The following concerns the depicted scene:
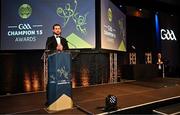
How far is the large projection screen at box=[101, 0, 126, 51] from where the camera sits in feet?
20.5

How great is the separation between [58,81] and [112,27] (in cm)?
407

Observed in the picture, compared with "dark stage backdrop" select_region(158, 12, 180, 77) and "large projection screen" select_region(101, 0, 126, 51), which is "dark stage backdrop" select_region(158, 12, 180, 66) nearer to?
"dark stage backdrop" select_region(158, 12, 180, 77)

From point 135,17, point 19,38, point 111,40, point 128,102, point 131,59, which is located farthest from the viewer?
point 135,17

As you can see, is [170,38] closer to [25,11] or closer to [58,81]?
[25,11]

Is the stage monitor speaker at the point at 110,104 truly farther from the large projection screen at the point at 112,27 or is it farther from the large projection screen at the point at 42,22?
the large projection screen at the point at 112,27

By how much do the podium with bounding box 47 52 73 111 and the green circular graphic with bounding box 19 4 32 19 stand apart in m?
2.76

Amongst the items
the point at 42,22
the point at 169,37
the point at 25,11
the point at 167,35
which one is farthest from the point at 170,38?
the point at 25,11

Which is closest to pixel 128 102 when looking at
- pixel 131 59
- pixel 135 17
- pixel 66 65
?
pixel 66 65

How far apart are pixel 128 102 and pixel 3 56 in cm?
357

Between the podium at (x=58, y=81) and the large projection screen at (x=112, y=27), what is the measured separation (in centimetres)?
296

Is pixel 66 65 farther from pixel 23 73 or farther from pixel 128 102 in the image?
pixel 23 73

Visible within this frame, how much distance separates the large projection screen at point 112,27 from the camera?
6234mm

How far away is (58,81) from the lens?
10.4ft

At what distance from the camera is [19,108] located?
11.3 feet
